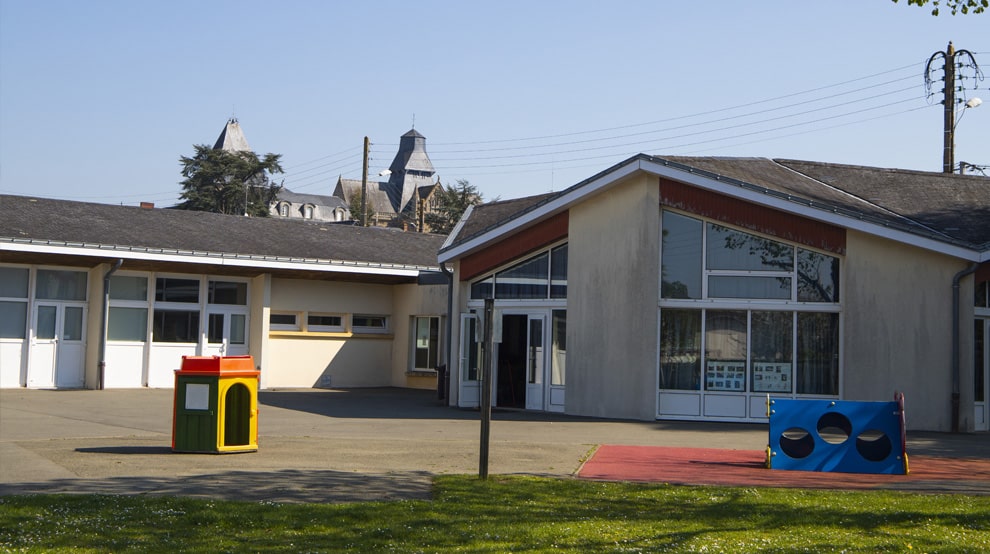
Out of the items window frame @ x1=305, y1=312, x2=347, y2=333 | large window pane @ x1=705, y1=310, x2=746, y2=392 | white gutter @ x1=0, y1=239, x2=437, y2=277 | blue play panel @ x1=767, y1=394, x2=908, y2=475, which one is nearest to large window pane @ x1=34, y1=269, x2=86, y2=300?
white gutter @ x1=0, y1=239, x2=437, y2=277

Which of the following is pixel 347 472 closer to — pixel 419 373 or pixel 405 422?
pixel 405 422

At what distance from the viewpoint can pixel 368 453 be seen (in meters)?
14.0

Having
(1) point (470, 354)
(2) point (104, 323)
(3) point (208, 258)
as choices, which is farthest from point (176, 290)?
(1) point (470, 354)

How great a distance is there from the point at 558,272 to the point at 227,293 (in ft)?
35.2

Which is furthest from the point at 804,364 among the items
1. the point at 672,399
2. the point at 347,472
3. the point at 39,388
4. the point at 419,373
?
the point at 39,388

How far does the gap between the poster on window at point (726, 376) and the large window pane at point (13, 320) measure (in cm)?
1637

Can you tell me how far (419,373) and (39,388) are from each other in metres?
10.0

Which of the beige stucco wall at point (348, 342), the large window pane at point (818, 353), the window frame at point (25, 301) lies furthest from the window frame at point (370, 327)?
the large window pane at point (818, 353)

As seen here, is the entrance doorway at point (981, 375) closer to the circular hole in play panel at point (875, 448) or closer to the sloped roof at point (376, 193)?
the circular hole in play panel at point (875, 448)

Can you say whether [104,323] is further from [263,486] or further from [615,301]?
[263,486]

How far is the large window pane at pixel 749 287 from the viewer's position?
1978 cm

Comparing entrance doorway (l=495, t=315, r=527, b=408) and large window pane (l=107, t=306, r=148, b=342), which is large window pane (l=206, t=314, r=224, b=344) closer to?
large window pane (l=107, t=306, r=148, b=342)

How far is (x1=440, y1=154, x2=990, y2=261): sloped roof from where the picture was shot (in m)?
18.9

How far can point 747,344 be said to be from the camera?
65.3ft
